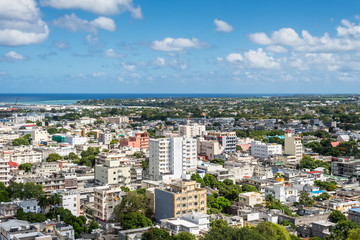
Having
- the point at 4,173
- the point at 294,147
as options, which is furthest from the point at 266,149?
the point at 4,173

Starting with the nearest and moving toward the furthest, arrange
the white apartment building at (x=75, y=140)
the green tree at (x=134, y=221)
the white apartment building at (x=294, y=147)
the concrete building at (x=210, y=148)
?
the green tree at (x=134, y=221), the white apartment building at (x=294, y=147), the concrete building at (x=210, y=148), the white apartment building at (x=75, y=140)

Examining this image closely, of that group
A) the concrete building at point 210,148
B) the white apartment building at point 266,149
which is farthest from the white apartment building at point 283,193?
the concrete building at point 210,148

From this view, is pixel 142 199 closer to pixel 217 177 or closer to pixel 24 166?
pixel 217 177

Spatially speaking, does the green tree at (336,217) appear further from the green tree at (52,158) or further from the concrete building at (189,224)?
the green tree at (52,158)

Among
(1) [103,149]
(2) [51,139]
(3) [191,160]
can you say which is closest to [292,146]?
(3) [191,160]

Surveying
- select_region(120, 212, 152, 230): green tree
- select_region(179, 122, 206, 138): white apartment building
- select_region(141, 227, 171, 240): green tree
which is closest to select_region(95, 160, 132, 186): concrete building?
select_region(120, 212, 152, 230): green tree

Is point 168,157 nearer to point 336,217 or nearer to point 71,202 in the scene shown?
point 71,202

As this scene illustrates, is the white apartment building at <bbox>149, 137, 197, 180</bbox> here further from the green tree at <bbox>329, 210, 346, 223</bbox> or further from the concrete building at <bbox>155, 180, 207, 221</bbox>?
the green tree at <bbox>329, 210, 346, 223</bbox>
